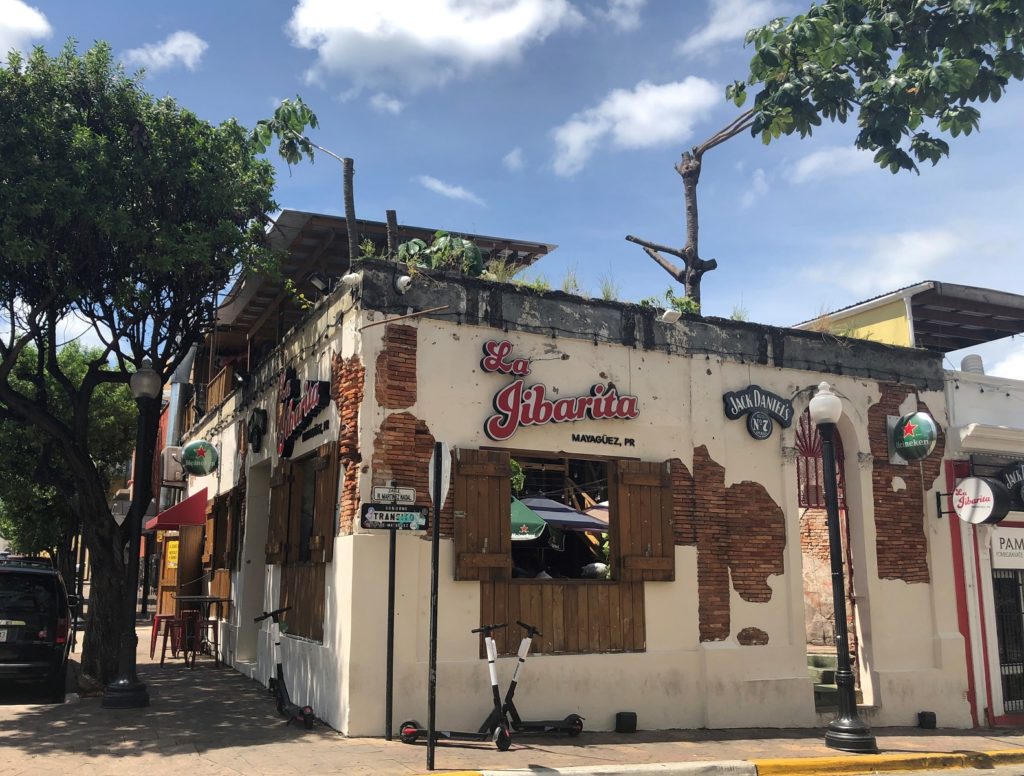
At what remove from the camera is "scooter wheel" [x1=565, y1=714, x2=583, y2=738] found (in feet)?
32.5

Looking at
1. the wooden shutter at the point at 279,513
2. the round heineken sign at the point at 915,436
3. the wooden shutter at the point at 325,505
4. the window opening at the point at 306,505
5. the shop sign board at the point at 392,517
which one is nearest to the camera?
the shop sign board at the point at 392,517

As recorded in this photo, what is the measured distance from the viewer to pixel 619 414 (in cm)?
1153

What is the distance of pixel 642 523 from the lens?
37.3ft

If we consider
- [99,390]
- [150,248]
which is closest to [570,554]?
[150,248]

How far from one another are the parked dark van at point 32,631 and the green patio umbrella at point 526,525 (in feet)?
21.6

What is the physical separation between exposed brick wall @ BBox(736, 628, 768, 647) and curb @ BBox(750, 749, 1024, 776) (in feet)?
7.13

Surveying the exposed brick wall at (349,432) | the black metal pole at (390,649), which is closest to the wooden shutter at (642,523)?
the black metal pole at (390,649)

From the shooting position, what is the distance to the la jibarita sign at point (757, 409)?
12406 mm

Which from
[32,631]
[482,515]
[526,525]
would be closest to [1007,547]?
[526,525]

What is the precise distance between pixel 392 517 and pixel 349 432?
1.73 metres

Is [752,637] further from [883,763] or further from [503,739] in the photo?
[503,739]

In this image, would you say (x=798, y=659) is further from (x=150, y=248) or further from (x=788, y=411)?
(x=150, y=248)

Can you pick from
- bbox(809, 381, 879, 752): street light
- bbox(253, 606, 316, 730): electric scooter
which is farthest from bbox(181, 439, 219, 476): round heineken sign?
bbox(809, 381, 879, 752): street light

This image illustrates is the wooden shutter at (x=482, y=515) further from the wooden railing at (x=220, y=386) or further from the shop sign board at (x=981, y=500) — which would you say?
the wooden railing at (x=220, y=386)
